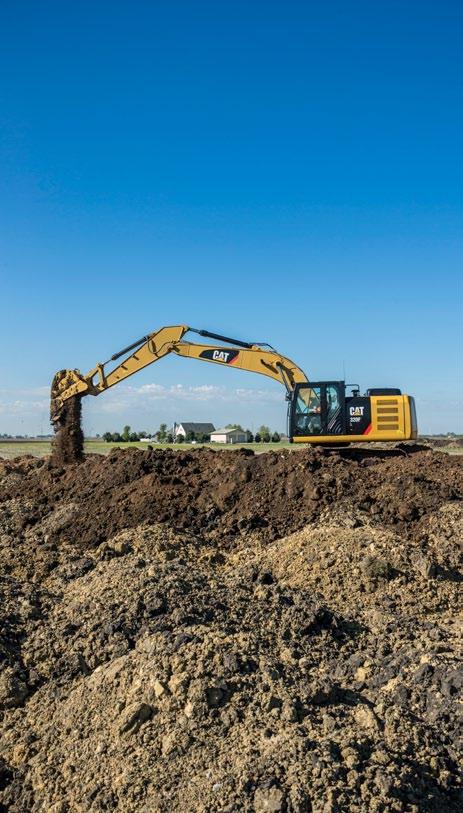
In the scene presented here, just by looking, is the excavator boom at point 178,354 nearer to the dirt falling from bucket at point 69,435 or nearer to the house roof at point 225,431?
the dirt falling from bucket at point 69,435

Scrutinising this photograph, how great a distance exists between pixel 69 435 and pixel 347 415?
5.81 m

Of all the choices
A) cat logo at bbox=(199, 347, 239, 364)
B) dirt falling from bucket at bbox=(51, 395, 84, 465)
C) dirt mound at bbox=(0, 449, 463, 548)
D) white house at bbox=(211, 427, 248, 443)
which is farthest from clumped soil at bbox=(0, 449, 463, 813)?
white house at bbox=(211, 427, 248, 443)

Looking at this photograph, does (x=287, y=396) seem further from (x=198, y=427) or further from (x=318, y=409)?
(x=198, y=427)

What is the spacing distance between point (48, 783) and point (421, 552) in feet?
17.4

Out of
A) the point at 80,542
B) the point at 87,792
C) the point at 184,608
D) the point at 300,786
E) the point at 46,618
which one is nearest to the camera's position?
the point at 300,786

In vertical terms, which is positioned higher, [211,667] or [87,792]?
[211,667]

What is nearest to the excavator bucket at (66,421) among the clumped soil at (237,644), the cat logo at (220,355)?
the cat logo at (220,355)

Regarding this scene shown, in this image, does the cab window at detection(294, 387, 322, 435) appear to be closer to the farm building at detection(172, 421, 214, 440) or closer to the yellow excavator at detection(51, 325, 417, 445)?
the yellow excavator at detection(51, 325, 417, 445)

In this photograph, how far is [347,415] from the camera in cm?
1432

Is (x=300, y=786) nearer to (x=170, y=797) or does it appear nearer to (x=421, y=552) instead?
(x=170, y=797)

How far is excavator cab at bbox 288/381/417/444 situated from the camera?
1428 cm

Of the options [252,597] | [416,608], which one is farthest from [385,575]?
[252,597]

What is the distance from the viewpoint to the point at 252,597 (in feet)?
23.1

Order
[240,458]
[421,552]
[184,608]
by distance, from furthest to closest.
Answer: [240,458] < [421,552] < [184,608]
